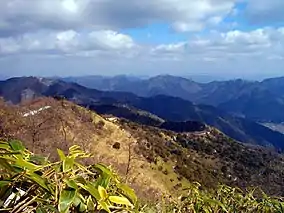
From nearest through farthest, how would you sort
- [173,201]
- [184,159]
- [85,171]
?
[85,171]
[173,201]
[184,159]

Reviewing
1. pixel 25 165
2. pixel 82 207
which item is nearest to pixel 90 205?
pixel 82 207

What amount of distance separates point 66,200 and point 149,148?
4979cm

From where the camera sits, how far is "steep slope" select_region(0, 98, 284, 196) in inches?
1262

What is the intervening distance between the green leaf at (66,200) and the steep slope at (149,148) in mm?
25759

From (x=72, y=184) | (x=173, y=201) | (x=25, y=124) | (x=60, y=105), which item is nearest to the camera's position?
(x=72, y=184)

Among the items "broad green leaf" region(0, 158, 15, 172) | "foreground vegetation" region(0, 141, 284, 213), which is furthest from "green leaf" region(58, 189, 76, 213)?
"broad green leaf" region(0, 158, 15, 172)

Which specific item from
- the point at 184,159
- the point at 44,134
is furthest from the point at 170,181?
the point at 44,134

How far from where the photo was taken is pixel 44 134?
30.8m

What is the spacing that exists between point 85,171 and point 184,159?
54.4 m

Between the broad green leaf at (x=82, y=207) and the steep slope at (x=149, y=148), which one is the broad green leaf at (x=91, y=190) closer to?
the broad green leaf at (x=82, y=207)

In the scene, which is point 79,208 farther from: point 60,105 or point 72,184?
point 60,105

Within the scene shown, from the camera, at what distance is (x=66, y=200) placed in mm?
828

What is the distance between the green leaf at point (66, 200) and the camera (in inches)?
32.3

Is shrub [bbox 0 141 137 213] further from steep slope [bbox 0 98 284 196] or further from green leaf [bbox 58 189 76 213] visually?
steep slope [bbox 0 98 284 196]
